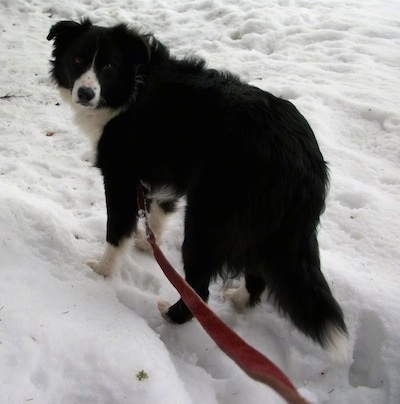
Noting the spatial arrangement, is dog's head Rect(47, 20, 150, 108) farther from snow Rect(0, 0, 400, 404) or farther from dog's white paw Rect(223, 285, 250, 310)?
dog's white paw Rect(223, 285, 250, 310)

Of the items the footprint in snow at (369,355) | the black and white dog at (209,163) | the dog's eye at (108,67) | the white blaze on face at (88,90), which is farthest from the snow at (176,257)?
the dog's eye at (108,67)

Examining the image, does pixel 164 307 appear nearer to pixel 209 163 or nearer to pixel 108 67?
pixel 209 163

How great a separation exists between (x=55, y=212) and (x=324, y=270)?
5.78ft

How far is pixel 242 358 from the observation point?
4.06 ft

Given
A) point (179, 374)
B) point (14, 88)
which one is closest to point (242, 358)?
point (179, 374)

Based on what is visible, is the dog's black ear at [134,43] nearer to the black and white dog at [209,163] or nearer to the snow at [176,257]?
the black and white dog at [209,163]

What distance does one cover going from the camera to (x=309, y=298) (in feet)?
6.18

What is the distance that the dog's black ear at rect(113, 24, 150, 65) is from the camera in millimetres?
2365

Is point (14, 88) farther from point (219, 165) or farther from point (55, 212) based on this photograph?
point (219, 165)

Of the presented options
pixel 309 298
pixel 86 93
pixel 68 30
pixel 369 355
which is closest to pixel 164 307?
pixel 309 298

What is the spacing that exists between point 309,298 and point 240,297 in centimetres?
63

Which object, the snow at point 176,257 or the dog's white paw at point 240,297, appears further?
the dog's white paw at point 240,297

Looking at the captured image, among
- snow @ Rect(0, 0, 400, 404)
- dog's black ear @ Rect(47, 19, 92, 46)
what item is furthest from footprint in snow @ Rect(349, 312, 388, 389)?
dog's black ear @ Rect(47, 19, 92, 46)

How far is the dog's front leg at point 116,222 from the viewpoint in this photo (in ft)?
8.15
